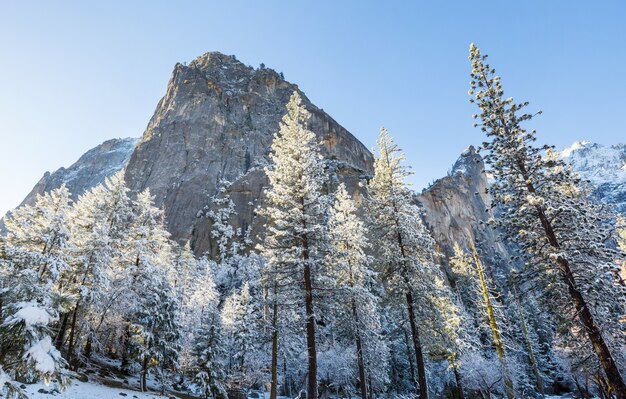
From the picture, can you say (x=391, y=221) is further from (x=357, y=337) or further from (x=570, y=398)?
(x=570, y=398)

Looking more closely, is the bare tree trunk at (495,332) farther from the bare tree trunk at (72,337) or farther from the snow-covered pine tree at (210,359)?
the bare tree trunk at (72,337)

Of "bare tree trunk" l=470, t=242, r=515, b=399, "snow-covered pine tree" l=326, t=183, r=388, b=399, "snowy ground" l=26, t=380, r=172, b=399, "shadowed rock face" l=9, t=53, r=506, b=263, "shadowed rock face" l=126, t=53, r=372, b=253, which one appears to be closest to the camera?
"snowy ground" l=26, t=380, r=172, b=399

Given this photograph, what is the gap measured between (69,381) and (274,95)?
129m

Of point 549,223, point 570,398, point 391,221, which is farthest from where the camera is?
point 570,398

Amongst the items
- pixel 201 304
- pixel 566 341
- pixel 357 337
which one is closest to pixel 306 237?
pixel 357 337

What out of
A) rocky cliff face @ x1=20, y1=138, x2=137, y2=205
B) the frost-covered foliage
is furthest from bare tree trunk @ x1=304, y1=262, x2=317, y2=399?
rocky cliff face @ x1=20, y1=138, x2=137, y2=205

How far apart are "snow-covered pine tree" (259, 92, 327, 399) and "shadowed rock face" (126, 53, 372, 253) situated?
222 ft

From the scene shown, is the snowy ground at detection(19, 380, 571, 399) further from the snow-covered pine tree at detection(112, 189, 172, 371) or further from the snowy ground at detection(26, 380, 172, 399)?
the snow-covered pine tree at detection(112, 189, 172, 371)

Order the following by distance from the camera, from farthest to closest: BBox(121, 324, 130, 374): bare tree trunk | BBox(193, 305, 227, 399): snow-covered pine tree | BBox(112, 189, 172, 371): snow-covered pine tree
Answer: BBox(193, 305, 227, 399): snow-covered pine tree < BBox(121, 324, 130, 374): bare tree trunk < BBox(112, 189, 172, 371): snow-covered pine tree

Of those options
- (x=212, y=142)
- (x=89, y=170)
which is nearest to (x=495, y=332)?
(x=212, y=142)

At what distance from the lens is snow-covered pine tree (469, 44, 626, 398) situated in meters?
12.2

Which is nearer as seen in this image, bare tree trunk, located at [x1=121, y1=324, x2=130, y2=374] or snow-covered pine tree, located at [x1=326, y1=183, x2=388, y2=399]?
snow-covered pine tree, located at [x1=326, y1=183, x2=388, y2=399]

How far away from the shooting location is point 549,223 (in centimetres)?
1362

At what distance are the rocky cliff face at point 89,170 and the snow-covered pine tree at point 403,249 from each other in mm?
143336
